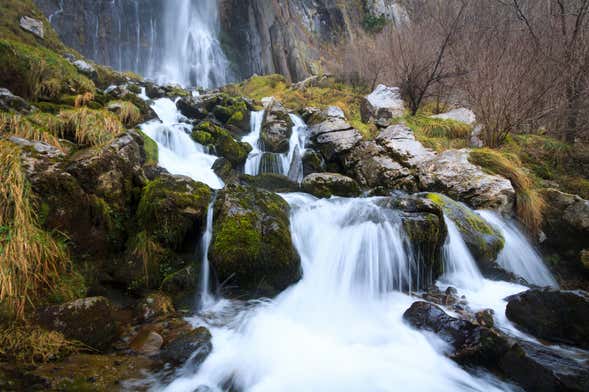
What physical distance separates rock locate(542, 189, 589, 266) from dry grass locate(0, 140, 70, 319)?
8.41 m

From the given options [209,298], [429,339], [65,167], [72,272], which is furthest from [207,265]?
[429,339]

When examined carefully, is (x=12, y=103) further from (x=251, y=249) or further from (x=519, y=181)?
(x=519, y=181)

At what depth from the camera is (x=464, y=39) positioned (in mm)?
11000

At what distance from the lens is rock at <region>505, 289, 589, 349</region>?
3361 mm

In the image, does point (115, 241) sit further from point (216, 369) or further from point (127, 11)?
point (127, 11)

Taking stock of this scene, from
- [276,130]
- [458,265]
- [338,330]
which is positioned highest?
[276,130]

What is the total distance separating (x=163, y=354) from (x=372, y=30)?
1250 inches

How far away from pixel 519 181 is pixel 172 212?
7.61 m

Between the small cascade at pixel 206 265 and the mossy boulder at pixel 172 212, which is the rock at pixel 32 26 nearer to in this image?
the mossy boulder at pixel 172 212

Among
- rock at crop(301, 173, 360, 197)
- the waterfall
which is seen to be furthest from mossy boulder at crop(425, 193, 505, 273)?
rock at crop(301, 173, 360, 197)

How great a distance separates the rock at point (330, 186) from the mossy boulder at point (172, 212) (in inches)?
135

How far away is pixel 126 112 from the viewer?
860 centimetres

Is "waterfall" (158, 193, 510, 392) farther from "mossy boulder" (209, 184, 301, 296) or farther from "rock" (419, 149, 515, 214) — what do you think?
"rock" (419, 149, 515, 214)

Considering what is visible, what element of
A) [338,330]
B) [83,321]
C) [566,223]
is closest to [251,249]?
[338,330]
